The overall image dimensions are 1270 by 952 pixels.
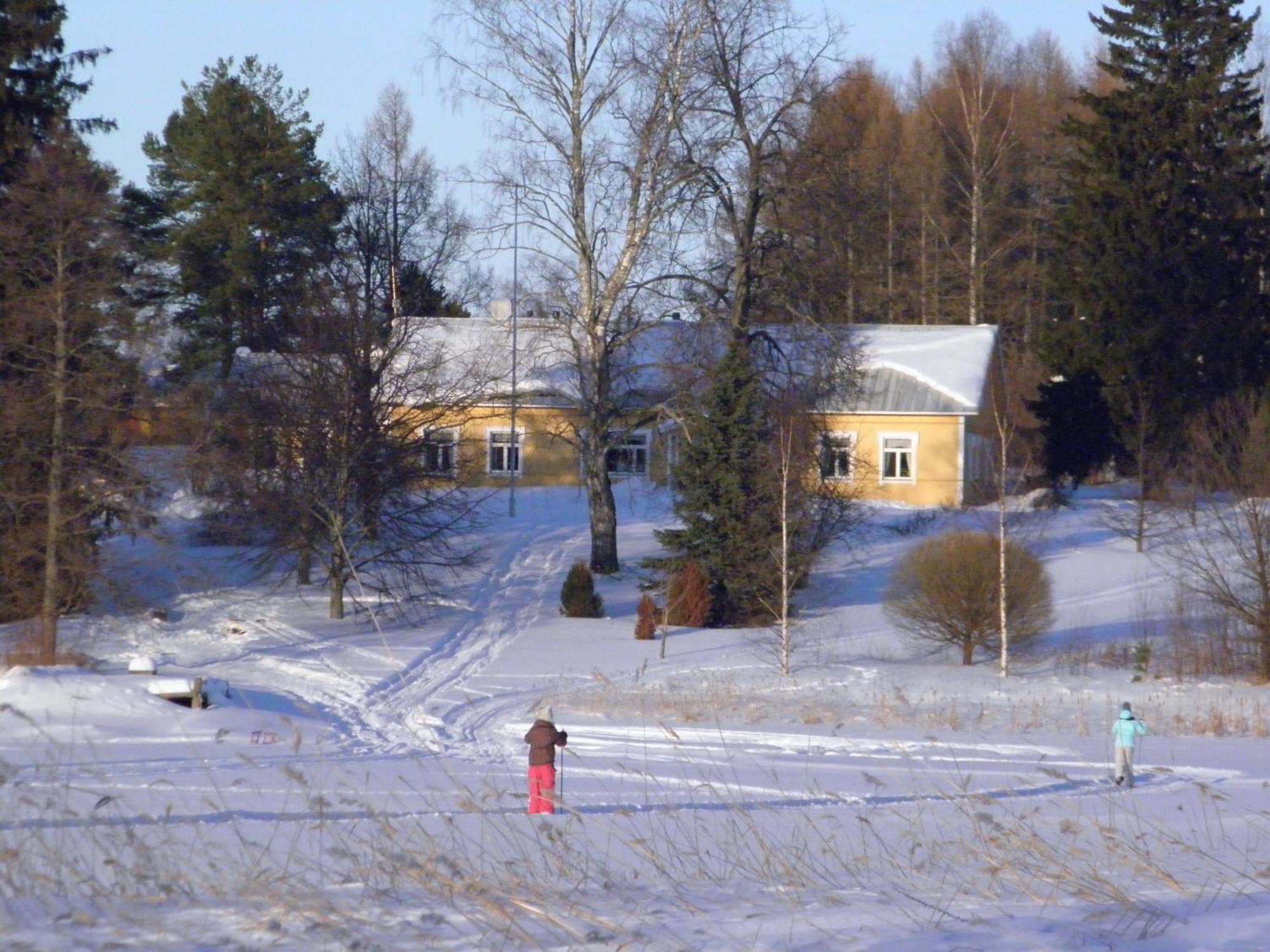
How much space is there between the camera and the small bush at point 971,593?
24.1 metres

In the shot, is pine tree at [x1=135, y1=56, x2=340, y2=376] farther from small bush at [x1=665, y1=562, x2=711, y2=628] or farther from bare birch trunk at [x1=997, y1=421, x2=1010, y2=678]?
bare birch trunk at [x1=997, y1=421, x2=1010, y2=678]

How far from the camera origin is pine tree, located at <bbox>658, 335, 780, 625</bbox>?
1111 inches

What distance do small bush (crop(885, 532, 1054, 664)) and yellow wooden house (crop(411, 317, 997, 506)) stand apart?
35.6 feet

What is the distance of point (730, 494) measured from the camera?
93.5 ft

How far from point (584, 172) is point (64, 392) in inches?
480

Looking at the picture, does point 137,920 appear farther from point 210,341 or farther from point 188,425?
point 210,341

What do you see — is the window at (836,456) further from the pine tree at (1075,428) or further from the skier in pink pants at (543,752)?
the skier in pink pants at (543,752)

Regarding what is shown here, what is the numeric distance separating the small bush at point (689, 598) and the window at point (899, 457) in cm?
1586

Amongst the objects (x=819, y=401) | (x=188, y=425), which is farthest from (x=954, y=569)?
(x=188, y=425)

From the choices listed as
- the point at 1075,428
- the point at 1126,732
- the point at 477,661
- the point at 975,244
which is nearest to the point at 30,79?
the point at 477,661

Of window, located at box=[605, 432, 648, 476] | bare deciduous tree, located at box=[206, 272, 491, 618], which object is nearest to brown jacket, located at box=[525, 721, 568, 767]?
bare deciduous tree, located at box=[206, 272, 491, 618]

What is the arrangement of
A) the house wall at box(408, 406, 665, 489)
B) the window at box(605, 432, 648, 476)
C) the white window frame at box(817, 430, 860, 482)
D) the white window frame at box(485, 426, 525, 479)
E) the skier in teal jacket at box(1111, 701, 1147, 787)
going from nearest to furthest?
the skier in teal jacket at box(1111, 701, 1147, 787) → the white window frame at box(817, 430, 860, 482) → the house wall at box(408, 406, 665, 489) → the white window frame at box(485, 426, 525, 479) → the window at box(605, 432, 648, 476)

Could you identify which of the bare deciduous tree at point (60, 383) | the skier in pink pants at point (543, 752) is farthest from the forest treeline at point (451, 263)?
the skier in pink pants at point (543, 752)

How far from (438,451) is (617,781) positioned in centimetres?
1639
